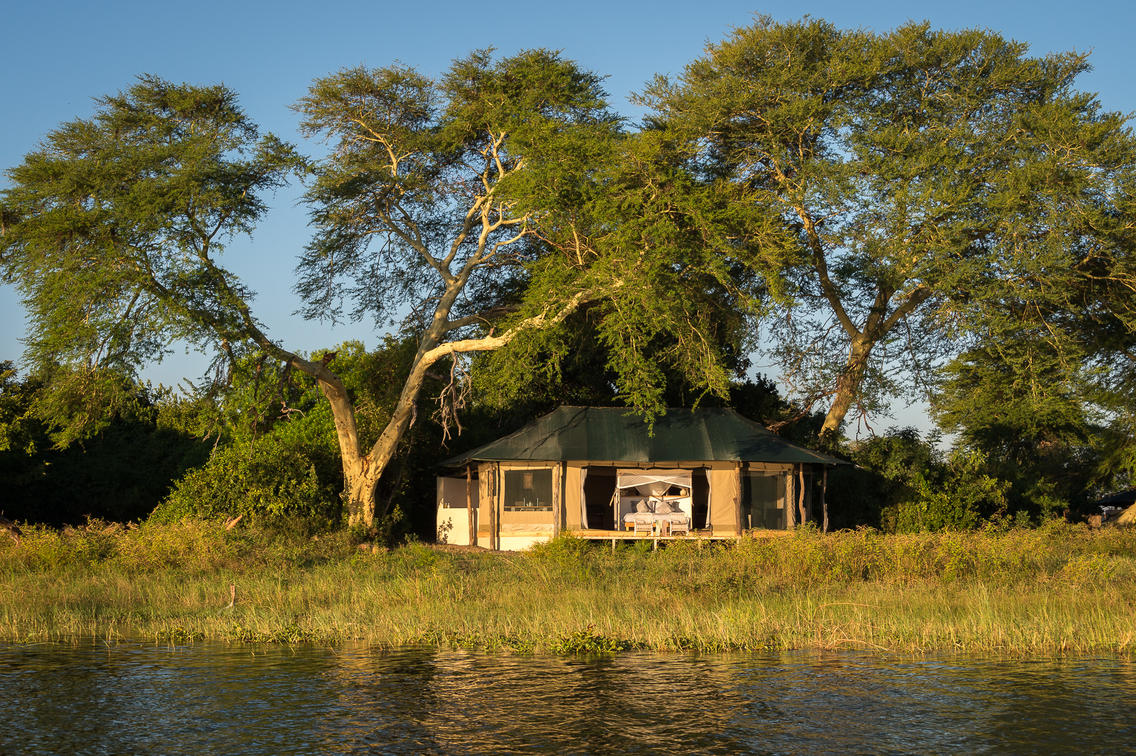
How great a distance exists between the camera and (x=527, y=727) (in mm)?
9375

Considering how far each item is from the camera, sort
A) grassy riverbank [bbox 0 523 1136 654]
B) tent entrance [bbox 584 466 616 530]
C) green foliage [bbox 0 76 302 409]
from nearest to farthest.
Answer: grassy riverbank [bbox 0 523 1136 654], green foliage [bbox 0 76 302 409], tent entrance [bbox 584 466 616 530]

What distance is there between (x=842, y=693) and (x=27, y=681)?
8.31 metres

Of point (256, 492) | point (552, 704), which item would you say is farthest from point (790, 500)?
point (552, 704)

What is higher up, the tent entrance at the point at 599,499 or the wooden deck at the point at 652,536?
the tent entrance at the point at 599,499

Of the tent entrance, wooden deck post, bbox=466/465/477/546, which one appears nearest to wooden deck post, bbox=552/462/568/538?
wooden deck post, bbox=466/465/477/546

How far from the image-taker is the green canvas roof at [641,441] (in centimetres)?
2872

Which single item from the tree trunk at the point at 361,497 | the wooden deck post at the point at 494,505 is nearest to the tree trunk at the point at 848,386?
the wooden deck post at the point at 494,505

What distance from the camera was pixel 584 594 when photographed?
16.8 metres

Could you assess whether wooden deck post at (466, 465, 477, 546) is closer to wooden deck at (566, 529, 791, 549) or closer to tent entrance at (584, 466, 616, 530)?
wooden deck at (566, 529, 791, 549)

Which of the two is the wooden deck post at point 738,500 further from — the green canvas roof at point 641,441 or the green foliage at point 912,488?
the green foliage at point 912,488

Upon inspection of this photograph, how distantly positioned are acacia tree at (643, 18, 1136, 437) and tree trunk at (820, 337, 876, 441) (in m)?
0.06

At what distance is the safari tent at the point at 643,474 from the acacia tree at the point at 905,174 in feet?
7.97

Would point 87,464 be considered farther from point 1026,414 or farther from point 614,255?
point 1026,414

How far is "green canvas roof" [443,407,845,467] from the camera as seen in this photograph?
28.7 metres
